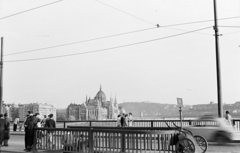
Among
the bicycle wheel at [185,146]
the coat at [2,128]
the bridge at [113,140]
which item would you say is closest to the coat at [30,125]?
the bridge at [113,140]

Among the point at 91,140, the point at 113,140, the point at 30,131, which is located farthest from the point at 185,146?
the point at 30,131

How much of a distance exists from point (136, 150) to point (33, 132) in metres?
5.13

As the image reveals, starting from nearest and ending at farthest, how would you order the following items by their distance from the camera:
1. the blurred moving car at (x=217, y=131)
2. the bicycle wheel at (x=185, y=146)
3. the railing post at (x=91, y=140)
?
the bicycle wheel at (x=185, y=146) → the railing post at (x=91, y=140) → the blurred moving car at (x=217, y=131)

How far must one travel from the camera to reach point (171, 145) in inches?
444

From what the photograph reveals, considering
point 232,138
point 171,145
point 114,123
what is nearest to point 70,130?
point 171,145

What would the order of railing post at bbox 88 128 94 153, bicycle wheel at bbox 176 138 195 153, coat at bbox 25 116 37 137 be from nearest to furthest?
bicycle wheel at bbox 176 138 195 153 < railing post at bbox 88 128 94 153 < coat at bbox 25 116 37 137

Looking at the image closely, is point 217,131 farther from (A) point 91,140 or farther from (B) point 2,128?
(B) point 2,128

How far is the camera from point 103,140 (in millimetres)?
12242

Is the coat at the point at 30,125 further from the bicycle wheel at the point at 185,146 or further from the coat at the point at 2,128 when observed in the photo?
the bicycle wheel at the point at 185,146

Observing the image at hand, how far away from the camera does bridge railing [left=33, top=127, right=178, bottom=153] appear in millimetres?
11203

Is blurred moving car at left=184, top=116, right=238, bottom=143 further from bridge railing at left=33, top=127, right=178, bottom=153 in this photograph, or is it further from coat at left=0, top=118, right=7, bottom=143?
coat at left=0, top=118, right=7, bottom=143

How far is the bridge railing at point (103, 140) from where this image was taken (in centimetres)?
1120

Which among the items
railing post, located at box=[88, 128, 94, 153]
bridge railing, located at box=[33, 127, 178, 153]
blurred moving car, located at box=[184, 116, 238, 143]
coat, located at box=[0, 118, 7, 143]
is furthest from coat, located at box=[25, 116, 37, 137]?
blurred moving car, located at box=[184, 116, 238, 143]

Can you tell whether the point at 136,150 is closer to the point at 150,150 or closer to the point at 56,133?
the point at 150,150
